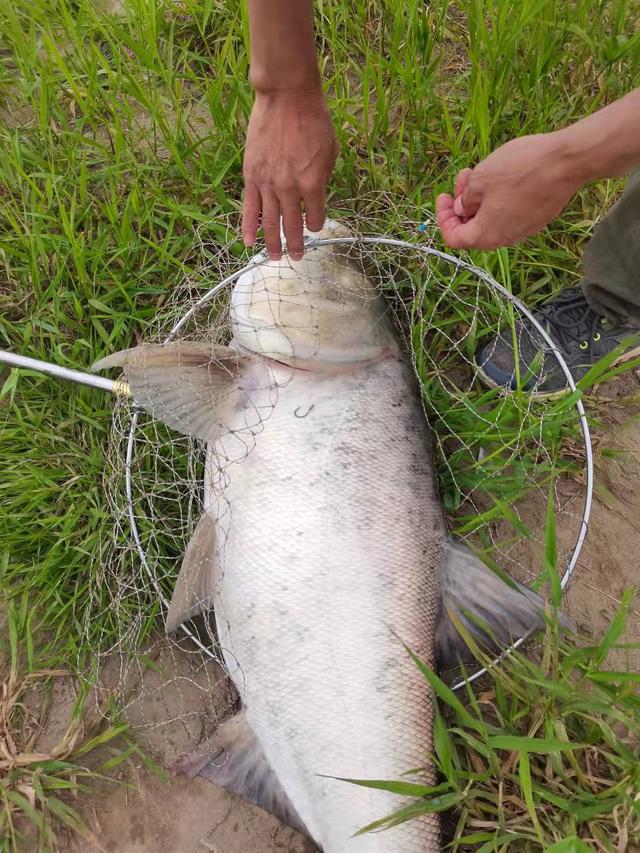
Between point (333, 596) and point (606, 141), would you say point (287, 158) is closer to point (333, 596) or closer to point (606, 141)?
point (606, 141)

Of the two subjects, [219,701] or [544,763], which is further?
[219,701]

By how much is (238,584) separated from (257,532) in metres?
0.18

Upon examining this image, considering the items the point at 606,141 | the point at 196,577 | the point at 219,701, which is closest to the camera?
the point at 606,141

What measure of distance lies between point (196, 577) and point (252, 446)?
486 mm

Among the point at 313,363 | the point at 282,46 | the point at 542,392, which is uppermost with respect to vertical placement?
the point at 282,46

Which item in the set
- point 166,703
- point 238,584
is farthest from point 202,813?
point 238,584

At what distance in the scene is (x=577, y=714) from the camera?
195 centimetres

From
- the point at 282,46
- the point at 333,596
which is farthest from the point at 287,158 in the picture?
the point at 333,596

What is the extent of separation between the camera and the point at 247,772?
2025 millimetres

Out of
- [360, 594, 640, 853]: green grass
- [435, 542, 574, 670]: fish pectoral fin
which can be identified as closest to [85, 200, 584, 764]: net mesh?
[435, 542, 574, 670]: fish pectoral fin

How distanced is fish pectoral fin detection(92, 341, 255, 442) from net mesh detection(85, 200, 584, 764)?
96 millimetres

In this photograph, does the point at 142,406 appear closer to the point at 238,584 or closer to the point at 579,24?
the point at 238,584

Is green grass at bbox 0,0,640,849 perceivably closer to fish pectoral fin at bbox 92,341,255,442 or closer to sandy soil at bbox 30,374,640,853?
sandy soil at bbox 30,374,640,853

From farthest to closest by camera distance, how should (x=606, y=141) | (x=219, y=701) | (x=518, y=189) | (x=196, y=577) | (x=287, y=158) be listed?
1. (x=219, y=701)
2. (x=196, y=577)
3. (x=287, y=158)
4. (x=518, y=189)
5. (x=606, y=141)
